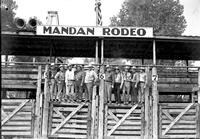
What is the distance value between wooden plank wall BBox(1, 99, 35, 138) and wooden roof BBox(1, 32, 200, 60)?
2673 mm

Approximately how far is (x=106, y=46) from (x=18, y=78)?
4205 mm

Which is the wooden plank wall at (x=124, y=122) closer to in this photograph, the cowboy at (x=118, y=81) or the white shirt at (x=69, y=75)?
the cowboy at (x=118, y=81)

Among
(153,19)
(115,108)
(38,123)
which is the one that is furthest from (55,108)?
(153,19)

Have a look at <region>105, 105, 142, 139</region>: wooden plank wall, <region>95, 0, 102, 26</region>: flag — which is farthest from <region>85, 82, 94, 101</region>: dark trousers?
<region>95, 0, 102, 26</region>: flag

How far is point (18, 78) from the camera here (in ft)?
59.7

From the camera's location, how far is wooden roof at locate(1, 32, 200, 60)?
57.7 feet

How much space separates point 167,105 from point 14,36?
22.5ft

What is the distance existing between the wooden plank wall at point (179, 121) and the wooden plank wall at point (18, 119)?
5249 mm

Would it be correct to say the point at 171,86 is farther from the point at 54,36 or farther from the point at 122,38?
the point at 54,36

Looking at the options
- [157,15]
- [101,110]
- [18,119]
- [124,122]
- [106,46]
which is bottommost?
[124,122]

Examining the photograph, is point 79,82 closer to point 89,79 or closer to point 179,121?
point 89,79

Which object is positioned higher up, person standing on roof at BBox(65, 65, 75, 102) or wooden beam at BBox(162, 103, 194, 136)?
person standing on roof at BBox(65, 65, 75, 102)

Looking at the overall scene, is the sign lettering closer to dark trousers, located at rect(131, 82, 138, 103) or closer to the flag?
dark trousers, located at rect(131, 82, 138, 103)

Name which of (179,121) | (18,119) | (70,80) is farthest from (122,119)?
(18,119)
